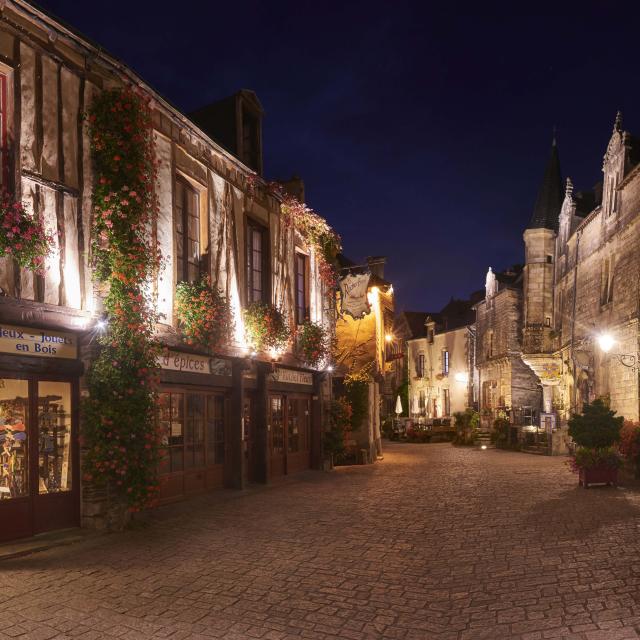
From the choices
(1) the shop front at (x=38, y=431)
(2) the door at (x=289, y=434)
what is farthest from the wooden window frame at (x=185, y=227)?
(2) the door at (x=289, y=434)

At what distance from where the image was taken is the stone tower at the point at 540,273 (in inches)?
1050

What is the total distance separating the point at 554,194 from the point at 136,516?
79.6 ft

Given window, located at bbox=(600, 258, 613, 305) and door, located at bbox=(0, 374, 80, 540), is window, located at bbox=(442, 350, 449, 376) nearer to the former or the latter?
window, located at bbox=(600, 258, 613, 305)

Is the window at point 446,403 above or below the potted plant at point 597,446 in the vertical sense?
below

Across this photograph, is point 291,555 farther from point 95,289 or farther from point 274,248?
point 274,248

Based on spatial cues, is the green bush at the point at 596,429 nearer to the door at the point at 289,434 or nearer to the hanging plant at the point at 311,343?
the hanging plant at the point at 311,343

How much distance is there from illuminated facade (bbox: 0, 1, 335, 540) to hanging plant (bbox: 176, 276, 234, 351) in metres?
0.15

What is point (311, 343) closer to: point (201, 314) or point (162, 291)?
point (201, 314)

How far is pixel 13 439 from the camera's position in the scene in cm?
718

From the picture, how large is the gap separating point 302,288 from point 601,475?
23.5 ft

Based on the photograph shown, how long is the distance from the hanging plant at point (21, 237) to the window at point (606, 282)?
16.9 m

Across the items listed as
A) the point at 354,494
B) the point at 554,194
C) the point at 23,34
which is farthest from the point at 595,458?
the point at 554,194

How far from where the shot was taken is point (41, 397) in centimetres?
755

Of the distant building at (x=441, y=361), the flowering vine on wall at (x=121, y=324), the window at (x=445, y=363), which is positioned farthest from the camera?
the window at (x=445, y=363)
